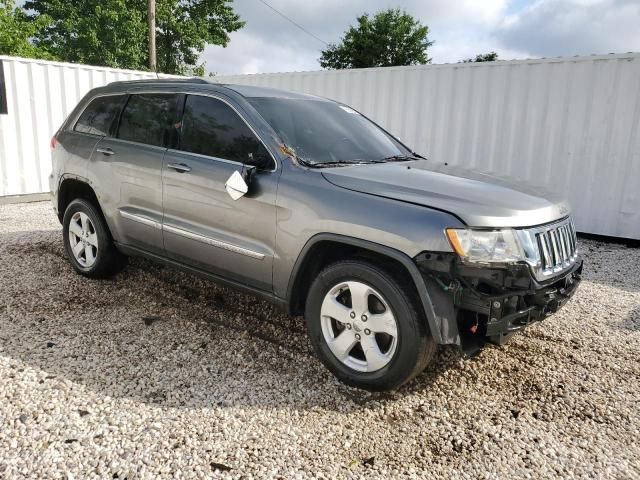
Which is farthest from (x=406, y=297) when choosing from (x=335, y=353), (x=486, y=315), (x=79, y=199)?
(x=79, y=199)

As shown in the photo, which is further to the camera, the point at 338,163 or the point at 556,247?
the point at 338,163

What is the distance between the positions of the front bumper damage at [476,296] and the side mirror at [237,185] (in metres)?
1.21

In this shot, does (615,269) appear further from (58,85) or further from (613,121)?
(58,85)

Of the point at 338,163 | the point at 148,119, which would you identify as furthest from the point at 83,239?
the point at 338,163

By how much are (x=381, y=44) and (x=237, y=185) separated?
3874 centimetres

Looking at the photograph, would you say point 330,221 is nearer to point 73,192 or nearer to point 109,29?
point 73,192

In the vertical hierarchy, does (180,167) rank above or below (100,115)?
below

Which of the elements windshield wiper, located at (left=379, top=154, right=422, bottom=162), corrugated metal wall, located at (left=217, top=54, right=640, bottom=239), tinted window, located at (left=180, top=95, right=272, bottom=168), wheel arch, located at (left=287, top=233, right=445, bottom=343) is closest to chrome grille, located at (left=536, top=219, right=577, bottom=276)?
wheel arch, located at (left=287, top=233, right=445, bottom=343)

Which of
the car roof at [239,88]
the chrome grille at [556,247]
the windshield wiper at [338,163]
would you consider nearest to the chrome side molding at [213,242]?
the windshield wiper at [338,163]

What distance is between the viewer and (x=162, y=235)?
3781 mm

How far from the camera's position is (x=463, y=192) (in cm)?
279

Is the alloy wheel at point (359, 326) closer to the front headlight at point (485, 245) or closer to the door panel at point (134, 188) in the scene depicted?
the front headlight at point (485, 245)

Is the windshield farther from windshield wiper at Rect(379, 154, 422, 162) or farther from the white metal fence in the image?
the white metal fence

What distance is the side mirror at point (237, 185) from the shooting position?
3119mm
